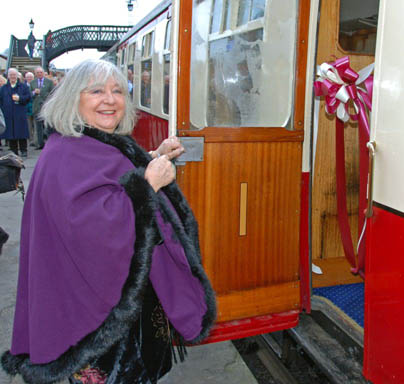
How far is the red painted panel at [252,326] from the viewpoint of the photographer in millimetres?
2738

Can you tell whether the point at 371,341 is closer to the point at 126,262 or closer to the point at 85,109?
the point at 126,262

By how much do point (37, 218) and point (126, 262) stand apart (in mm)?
352

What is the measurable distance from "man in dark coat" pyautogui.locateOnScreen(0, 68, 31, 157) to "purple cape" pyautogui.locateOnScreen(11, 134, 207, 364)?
29.0 feet

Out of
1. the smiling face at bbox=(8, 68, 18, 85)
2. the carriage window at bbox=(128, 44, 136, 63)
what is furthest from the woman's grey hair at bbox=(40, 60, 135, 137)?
the smiling face at bbox=(8, 68, 18, 85)

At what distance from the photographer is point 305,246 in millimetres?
2889

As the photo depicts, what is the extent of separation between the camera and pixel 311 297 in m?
3.04

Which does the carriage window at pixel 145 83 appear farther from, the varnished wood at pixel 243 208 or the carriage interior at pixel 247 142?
the varnished wood at pixel 243 208

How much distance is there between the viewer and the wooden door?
8.20 feet

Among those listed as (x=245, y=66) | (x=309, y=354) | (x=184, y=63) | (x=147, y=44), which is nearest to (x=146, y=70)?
(x=147, y=44)

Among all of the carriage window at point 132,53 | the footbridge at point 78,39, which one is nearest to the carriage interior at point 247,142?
the carriage window at point 132,53

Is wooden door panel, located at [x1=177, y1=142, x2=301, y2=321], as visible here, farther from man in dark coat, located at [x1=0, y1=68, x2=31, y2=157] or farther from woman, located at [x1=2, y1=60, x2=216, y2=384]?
man in dark coat, located at [x1=0, y1=68, x2=31, y2=157]

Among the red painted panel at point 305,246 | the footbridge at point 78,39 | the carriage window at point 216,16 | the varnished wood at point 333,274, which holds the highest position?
the footbridge at point 78,39

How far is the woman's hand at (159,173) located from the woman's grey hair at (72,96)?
284 millimetres

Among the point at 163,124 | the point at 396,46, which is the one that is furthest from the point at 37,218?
the point at 163,124
